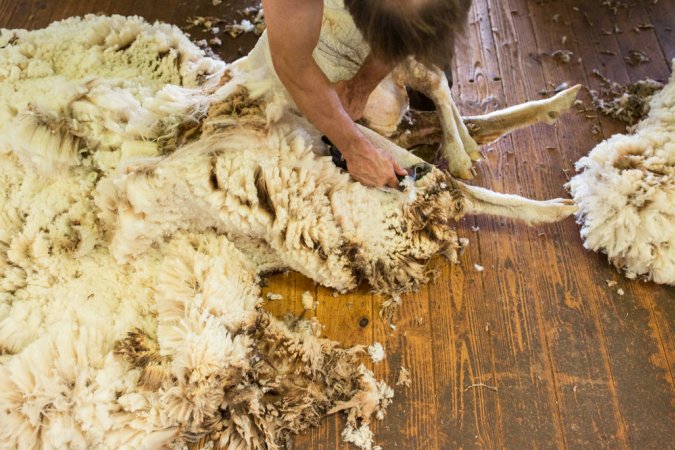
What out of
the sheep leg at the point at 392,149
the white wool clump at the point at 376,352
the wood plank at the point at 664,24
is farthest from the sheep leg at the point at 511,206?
the wood plank at the point at 664,24

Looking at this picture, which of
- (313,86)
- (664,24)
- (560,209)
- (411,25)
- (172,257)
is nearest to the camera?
(411,25)

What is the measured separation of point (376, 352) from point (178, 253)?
433 millimetres

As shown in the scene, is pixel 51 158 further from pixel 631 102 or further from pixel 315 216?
pixel 631 102

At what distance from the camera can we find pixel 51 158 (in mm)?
1034

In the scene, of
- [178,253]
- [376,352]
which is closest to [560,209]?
[376,352]

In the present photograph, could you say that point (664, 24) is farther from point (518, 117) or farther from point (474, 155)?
point (474, 155)

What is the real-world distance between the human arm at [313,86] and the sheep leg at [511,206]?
173 millimetres

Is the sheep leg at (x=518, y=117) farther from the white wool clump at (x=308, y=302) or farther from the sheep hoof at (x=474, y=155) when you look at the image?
the white wool clump at (x=308, y=302)

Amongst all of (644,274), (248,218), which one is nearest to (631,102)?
(644,274)

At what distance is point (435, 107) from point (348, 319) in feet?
1.76

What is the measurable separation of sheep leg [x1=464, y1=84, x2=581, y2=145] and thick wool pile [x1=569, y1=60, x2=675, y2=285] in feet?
0.44

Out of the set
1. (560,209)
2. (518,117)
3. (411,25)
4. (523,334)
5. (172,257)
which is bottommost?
(523,334)

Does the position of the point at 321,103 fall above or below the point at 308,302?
above

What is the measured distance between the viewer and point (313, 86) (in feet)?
3.19
